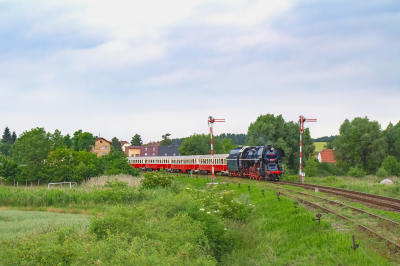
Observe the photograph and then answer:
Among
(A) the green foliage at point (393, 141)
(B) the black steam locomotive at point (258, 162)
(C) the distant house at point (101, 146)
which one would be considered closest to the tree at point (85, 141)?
(C) the distant house at point (101, 146)

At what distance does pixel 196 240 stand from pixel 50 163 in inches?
1354

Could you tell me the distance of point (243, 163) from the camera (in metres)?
39.1

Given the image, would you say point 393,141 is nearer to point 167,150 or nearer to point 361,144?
point 361,144

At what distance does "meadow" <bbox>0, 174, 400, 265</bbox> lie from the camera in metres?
7.20

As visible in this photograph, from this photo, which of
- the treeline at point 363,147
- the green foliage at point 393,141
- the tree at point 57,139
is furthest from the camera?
the green foliage at point 393,141

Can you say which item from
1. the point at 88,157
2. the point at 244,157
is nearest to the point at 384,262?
the point at 244,157

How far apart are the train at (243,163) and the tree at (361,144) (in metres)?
27.0

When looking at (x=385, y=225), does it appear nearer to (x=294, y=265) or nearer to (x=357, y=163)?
(x=294, y=265)

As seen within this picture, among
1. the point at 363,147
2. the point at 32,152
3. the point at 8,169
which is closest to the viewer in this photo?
the point at 8,169

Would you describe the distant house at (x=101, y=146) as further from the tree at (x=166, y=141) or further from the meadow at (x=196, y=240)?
the meadow at (x=196, y=240)

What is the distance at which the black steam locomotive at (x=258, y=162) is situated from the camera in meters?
33.9

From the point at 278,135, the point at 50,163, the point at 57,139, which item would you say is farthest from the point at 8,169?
the point at 278,135

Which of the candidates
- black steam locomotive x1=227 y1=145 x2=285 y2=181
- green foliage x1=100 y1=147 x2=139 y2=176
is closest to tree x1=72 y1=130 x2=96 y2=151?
green foliage x1=100 y1=147 x2=139 y2=176

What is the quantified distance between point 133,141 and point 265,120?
104427 millimetres
